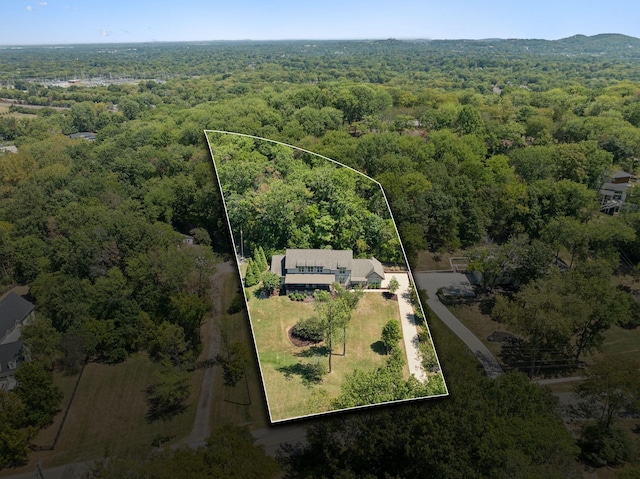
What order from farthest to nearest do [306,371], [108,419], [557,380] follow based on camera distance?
[557,380] → [108,419] → [306,371]

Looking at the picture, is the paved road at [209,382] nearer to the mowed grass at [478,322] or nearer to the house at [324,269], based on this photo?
the house at [324,269]

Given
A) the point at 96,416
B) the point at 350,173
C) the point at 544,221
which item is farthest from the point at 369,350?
the point at 544,221

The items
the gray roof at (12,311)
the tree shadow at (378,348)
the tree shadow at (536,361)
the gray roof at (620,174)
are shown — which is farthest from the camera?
the gray roof at (620,174)

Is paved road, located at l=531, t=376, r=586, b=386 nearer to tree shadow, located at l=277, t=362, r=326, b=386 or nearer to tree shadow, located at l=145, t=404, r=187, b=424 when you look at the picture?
tree shadow, located at l=145, t=404, r=187, b=424

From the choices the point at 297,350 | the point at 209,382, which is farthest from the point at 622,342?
the point at 297,350

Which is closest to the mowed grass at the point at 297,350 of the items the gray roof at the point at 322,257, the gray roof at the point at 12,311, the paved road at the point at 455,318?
the gray roof at the point at 322,257

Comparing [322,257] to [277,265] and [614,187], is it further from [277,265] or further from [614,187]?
[614,187]

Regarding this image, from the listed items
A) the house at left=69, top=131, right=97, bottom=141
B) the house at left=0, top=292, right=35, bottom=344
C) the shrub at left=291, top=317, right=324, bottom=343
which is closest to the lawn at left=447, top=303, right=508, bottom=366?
the shrub at left=291, top=317, right=324, bottom=343

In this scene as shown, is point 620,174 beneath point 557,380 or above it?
above
